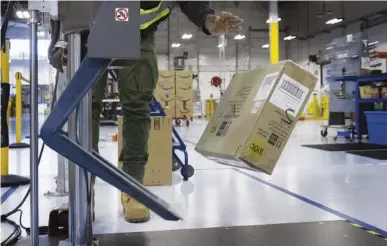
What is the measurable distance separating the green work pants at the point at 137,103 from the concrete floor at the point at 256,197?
10.6 inches

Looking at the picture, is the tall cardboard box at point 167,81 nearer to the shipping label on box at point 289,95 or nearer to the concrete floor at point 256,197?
the concrete floor at point 256,197

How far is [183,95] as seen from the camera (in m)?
8.27

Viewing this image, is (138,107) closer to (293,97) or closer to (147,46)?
(147,46)

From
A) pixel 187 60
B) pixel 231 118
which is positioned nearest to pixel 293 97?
pixel 231 118

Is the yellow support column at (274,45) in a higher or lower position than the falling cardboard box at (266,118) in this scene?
higher

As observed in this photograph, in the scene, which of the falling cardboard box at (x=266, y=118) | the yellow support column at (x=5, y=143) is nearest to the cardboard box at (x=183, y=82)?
the yellow support column at (x=5, y=143)

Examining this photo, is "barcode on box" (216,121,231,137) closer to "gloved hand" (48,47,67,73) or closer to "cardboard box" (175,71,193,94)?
"gloved hand" (48,47,67,73)

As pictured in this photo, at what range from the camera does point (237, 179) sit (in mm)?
2818

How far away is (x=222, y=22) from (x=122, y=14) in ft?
2.12

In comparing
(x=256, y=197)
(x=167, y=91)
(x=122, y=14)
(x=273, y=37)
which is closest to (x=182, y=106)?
(x=167, y=91)

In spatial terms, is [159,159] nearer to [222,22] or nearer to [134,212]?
[134,212]

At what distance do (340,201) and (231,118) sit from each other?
0.93 meters

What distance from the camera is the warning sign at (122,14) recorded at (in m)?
0.89

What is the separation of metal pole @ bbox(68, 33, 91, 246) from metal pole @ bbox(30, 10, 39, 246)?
10cm
